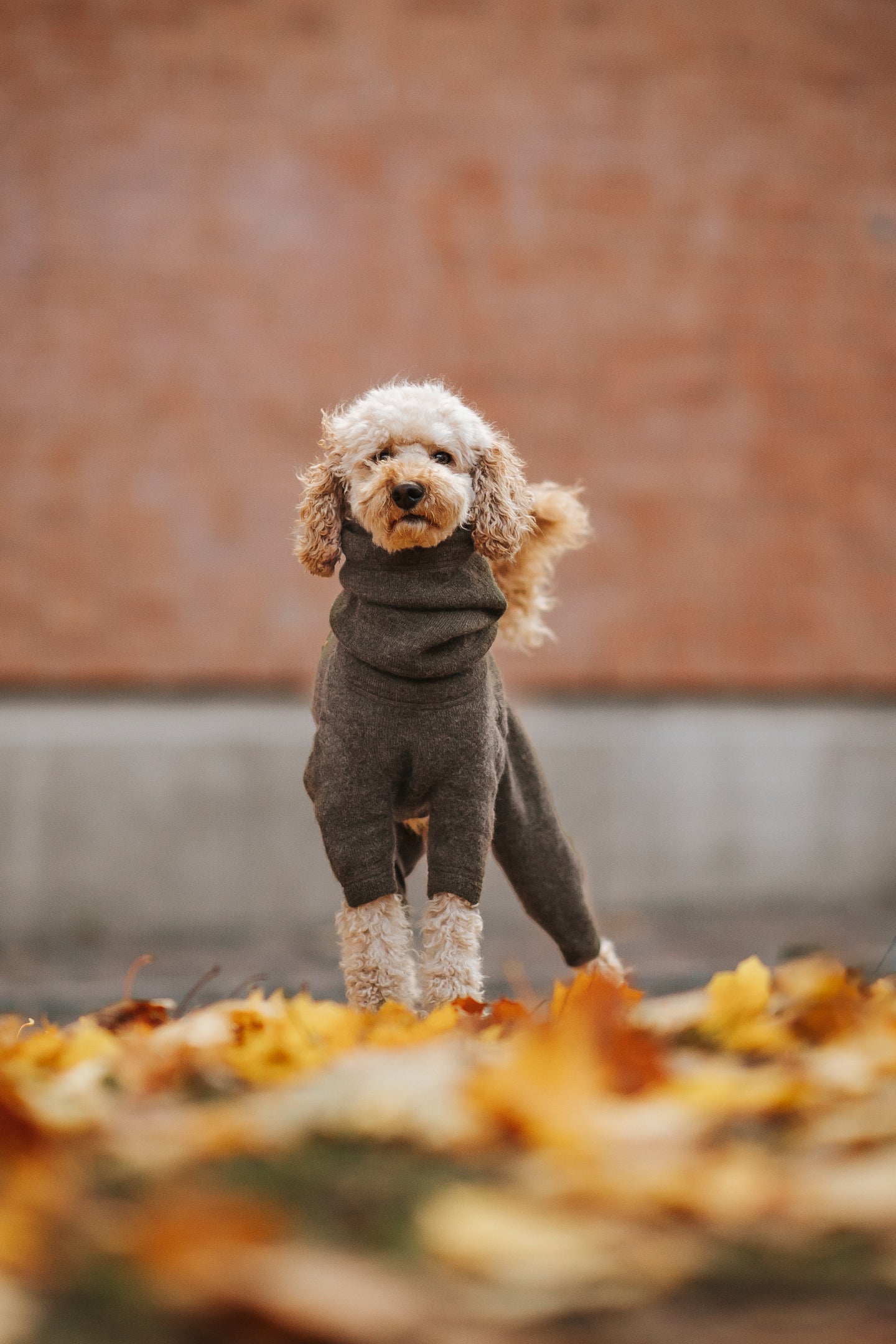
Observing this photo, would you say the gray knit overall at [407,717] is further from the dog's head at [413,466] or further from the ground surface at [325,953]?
the ground surface at [325,953]

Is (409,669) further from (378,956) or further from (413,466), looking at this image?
(378,956)

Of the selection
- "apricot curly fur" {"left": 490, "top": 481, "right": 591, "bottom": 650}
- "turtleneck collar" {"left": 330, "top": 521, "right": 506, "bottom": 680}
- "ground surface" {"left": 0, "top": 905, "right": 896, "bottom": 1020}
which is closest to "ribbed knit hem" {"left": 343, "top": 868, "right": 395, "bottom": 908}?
"turtleneck collar" {"left": 330, "top": 521, "right": 506, "bottom": 680}

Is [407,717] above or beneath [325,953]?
beneath

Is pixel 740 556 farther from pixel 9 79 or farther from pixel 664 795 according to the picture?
pixel 9 79

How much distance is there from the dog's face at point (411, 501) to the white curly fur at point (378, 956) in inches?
29.2

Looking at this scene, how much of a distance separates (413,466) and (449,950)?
978mm

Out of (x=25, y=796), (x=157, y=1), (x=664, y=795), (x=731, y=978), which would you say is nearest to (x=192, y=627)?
(x=25, y=796)

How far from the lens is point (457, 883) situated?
97.7 inches

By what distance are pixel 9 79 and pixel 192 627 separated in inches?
125

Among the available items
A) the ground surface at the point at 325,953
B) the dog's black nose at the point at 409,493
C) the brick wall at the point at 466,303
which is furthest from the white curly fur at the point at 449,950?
the brick wall at the point at 466,303

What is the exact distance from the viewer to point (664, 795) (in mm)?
7246

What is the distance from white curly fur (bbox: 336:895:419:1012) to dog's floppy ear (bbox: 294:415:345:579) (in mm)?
699

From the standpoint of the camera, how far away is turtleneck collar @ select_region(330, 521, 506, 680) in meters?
2.39

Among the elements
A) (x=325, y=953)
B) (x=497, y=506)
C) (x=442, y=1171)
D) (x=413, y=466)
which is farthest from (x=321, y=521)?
(x=325, y=953)
